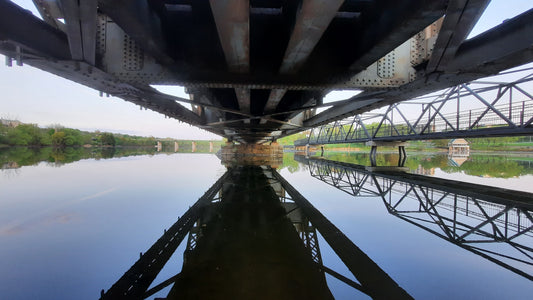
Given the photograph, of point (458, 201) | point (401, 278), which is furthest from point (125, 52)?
point (458, 201)

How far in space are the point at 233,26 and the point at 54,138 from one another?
356 ft

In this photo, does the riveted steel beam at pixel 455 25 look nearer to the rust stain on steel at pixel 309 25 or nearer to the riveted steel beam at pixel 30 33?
the rust stain on steel at pixel 309 25

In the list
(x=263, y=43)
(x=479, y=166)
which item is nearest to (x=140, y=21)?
(x=263, y=43)

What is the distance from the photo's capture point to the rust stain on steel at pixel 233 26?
3229 mm

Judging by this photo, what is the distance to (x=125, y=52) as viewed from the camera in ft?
17.8

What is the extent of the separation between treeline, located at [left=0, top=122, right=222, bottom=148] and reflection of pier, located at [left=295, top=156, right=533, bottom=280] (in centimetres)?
10190

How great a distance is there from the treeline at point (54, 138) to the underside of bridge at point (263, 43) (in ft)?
319

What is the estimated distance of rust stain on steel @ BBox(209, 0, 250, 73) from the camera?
3.23 m

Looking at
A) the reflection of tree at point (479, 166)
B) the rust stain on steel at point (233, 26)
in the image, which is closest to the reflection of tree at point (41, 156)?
the rust stain on steel at point (233, 26)

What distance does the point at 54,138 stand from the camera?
79.5m

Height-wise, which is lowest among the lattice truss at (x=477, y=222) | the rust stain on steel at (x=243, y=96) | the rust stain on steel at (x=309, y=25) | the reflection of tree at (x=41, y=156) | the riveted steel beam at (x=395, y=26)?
the lattice truss at (x=477, y=222)

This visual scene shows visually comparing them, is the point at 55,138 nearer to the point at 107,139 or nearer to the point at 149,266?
the point at 107,139

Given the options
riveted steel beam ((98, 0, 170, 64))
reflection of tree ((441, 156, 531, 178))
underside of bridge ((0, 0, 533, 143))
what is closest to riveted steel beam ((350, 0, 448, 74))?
underside of bridge ((0, 0, 533, 143))

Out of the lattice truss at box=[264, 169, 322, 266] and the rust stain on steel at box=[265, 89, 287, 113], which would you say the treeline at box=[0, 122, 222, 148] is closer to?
the rust stain on steel at box=[265, 89, 287, 113]
